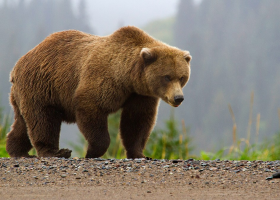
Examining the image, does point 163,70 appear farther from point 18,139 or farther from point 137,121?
point 18,139

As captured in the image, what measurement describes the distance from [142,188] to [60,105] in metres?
2.66

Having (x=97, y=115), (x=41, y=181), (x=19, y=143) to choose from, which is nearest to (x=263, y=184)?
(x=41, y=181)

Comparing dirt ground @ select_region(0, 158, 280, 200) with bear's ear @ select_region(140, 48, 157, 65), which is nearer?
dirt ground @ select_region(0, 158, 280, 200)

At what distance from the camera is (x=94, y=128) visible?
219 inches

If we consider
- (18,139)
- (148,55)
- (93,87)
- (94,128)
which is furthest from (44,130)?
(148,55)

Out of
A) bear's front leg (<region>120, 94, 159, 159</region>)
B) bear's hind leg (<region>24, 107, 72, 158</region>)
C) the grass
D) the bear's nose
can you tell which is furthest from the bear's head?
the grass

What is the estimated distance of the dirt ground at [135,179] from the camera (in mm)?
3625

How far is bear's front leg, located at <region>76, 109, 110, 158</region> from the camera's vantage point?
5559mm

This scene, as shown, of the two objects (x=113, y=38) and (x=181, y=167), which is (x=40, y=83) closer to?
(x=113, y=38)

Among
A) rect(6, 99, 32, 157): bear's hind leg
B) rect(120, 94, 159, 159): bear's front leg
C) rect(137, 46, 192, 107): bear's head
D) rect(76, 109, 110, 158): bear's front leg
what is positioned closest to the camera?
rect(137, 46, 192, 107): bear's head

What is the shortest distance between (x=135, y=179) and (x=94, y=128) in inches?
61.4

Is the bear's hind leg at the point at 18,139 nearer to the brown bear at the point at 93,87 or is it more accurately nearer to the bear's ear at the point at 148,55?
the brown bear at the point at 93,87

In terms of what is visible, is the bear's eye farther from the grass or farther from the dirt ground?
the grass

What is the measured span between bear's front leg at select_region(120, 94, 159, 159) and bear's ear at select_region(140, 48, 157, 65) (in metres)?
0.62
